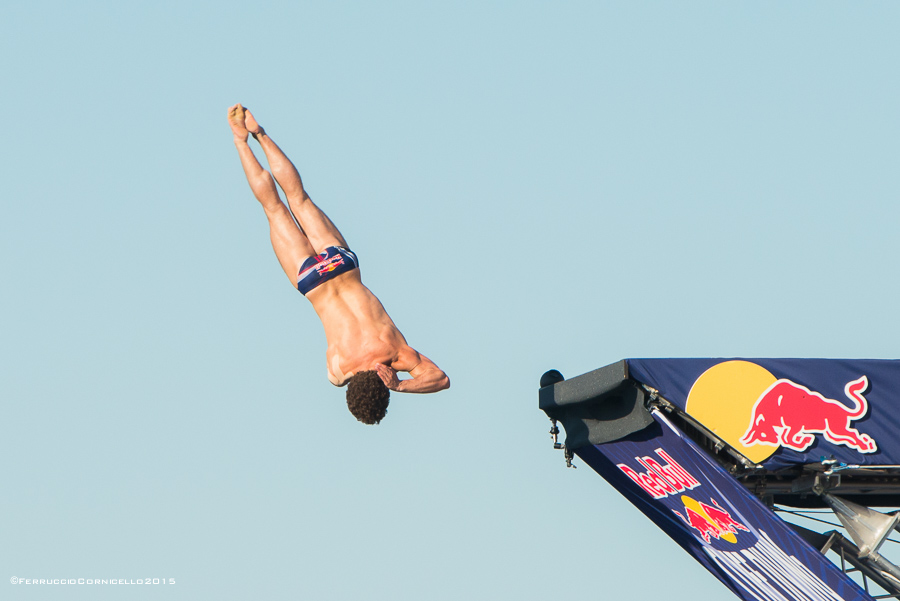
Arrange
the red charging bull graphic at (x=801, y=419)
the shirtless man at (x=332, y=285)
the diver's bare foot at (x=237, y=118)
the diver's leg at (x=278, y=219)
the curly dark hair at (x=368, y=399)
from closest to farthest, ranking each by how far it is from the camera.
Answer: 1. the red charging bull graphic at (x=801, y=419)
2. the curly dark hair at (x=368, y=399)
3. the shirtless man at (x=332, y=285)
4. the diver's bare foot at (x=237, y=118)
5. the diver's leg at (x=278, y=219)

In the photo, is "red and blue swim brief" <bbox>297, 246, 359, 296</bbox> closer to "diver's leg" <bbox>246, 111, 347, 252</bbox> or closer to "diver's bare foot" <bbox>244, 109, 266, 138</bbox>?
"diver's leg" <bbox>246, 111, 347, 252</bbox>

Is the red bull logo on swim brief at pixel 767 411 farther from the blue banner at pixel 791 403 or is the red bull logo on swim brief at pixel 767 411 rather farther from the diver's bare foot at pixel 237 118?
the diver's bare foot at pixel 237 118

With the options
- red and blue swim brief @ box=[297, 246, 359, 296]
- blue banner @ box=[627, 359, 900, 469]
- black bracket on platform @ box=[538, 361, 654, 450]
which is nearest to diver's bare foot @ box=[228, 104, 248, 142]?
red and blue swim brief @ box=[297, 246, 359, 296]

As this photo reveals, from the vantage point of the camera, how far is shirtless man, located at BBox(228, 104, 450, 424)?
954cm

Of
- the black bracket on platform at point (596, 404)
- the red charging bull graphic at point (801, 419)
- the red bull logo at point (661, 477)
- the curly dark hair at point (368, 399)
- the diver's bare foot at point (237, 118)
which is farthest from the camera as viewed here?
the diver's bare foot at point (237, 118)

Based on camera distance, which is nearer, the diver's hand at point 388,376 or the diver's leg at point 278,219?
the diver's hand at point 388,376

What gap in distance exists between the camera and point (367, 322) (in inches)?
383

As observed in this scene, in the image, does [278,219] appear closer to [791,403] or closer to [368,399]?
[368,399]

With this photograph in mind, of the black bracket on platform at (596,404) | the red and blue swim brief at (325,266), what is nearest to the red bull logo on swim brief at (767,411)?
the black bracket on platform at (596,404)

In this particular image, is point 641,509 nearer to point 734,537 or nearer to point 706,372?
point 734,537

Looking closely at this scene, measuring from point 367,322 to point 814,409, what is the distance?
11.7 ft

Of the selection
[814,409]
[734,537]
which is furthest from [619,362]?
[734,537]

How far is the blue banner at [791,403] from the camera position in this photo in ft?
28.3

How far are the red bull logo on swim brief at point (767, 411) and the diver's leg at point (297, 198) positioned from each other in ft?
11.2
